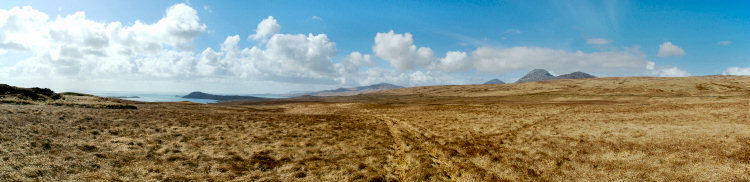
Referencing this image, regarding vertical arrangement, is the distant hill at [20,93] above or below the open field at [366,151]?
above

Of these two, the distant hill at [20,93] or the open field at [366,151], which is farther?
the distant hill at [20,93]

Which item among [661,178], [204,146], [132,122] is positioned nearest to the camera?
[661,178]

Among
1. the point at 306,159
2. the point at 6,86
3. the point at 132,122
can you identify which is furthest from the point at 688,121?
the point at 6,86

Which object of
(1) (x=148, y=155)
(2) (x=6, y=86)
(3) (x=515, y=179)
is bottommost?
(3) (x=515, y=179)

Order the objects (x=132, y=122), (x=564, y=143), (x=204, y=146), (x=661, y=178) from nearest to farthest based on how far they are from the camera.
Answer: (x=661, y=178) → (x=204, y=146) → (x=564, y=143) → (x=132, y=122)

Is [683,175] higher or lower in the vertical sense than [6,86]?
lower

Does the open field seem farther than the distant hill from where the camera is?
No

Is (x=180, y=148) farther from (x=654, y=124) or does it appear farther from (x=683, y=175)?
(x=654, y=124)

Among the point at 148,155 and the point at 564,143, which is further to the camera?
the point at 564,143

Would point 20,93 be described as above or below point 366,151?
above

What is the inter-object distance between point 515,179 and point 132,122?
1367 inches

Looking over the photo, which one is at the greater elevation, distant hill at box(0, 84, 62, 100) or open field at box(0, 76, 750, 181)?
distant hill at box(0, 84, 62, 100)

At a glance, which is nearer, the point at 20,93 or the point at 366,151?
the point at 366,151

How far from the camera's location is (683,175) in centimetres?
1515
